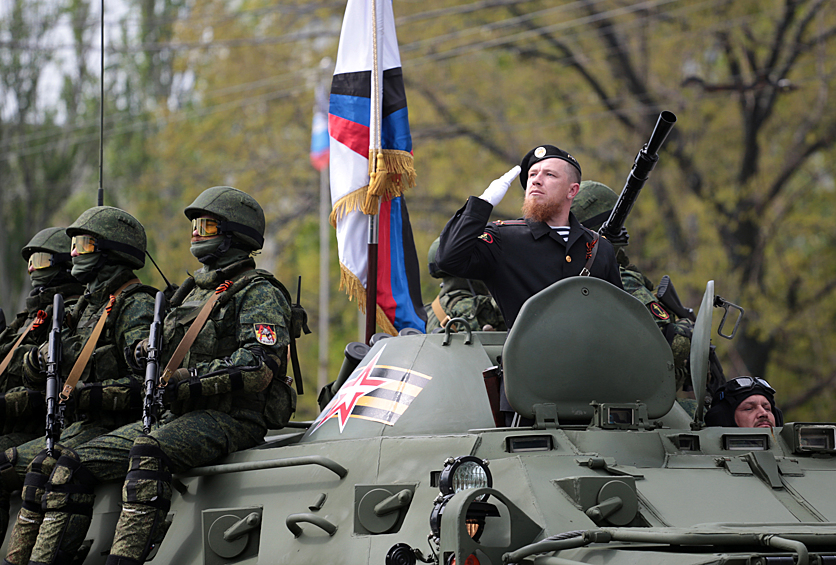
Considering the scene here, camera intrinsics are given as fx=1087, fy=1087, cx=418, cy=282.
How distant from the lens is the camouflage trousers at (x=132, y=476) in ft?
19.1

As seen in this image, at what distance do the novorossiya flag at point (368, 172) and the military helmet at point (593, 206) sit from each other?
4.58ft

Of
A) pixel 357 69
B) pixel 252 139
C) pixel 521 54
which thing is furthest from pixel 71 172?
pixel 357 69

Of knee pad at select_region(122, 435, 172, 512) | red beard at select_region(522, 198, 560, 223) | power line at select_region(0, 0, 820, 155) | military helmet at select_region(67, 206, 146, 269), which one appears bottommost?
knee pad at select_region(122, 435, 172, 512)

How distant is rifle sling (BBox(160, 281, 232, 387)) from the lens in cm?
625

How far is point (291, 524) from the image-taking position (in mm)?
5191

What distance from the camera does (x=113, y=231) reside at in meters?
7.48

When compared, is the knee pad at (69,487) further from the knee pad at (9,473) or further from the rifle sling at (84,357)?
the knee pad at (9,473)

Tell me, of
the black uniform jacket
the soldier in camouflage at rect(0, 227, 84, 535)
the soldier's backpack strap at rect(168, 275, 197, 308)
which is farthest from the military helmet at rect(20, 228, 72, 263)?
the black uniform jacket

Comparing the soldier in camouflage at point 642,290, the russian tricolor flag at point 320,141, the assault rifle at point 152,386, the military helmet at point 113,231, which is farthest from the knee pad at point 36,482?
the russian tricolor flag at point 320,141

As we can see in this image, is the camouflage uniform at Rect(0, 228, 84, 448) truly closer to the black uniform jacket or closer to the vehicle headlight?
the black uniform jacket

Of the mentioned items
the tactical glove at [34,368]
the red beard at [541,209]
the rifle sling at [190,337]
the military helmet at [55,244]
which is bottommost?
the tactical glove at [34,368]

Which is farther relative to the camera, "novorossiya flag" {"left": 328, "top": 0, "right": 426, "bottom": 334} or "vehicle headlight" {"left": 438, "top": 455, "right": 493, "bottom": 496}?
"novorossiya flag" {"left": 328, "top": 0, "right": 426, "bottom": 334}

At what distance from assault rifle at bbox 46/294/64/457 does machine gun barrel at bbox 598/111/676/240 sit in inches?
144

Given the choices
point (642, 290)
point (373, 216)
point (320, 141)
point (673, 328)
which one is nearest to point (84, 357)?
point (373, 216)
